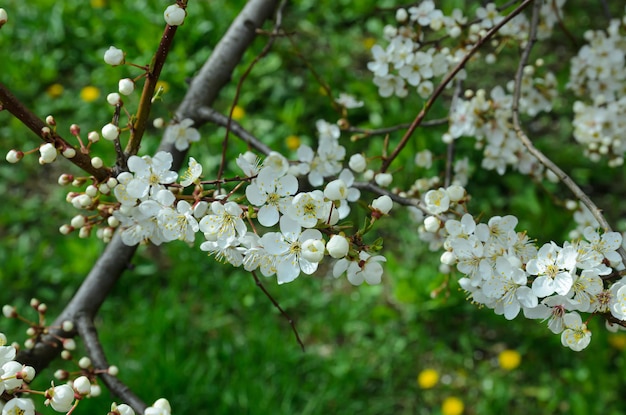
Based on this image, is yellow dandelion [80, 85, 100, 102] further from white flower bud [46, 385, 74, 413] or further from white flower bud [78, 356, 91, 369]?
white flower bud [46, 385, 74, 413]

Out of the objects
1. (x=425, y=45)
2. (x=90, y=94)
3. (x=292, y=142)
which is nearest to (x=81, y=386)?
(x=425, y=45)

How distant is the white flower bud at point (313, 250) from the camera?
1.06 metres

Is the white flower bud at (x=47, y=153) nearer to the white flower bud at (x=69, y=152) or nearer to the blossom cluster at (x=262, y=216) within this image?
the white flower bud at (x=69, y=152)

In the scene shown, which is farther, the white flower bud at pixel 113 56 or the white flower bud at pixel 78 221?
the white flower bud at pixel 78 221

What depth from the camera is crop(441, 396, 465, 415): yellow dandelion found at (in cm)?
265

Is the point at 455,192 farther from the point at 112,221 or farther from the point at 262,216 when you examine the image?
the point at 112,221

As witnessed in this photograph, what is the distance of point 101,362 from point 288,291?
4.85ft

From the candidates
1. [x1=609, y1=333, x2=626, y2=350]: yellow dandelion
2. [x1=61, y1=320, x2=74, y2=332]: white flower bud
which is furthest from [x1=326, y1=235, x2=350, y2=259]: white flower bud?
[x1=609, y1=333, x2=626, y2=350]: yellow dandelion

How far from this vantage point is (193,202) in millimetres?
1213

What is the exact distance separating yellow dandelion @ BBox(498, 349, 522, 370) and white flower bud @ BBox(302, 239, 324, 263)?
2020mm

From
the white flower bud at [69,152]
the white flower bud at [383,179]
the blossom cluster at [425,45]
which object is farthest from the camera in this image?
the blossom cluster at [425,45]

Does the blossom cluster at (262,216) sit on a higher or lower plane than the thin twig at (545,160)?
higher

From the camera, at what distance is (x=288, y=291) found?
299cm

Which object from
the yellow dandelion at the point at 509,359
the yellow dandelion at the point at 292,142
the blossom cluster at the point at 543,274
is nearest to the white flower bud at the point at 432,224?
the blossom cluster at the point at 543,274
